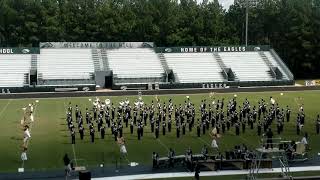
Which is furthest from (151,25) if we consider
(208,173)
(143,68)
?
(208,173)

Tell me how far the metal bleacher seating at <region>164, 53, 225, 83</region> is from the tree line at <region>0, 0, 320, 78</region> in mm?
7228

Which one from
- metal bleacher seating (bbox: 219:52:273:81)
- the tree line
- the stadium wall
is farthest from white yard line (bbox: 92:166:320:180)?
the tree line

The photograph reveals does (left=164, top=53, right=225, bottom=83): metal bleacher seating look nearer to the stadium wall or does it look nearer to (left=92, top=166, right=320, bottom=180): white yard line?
the stadium wall

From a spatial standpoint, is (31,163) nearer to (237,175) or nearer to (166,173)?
(166,173)

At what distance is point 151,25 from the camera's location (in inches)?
2395

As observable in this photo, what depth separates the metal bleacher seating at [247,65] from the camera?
49.5 m

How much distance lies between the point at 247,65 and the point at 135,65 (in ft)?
35.4

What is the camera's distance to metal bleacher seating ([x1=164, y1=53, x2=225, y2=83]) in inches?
1901

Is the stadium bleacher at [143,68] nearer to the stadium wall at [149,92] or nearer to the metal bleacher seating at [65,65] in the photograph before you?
the metal bleacher seating at [65,65]

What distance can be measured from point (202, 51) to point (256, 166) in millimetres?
38388

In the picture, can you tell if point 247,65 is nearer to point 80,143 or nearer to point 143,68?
point 143,68

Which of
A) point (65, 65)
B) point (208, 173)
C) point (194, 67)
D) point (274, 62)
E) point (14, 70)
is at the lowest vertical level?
point (208, 173)

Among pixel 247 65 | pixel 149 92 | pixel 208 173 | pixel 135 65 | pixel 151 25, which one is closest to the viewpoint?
pixel 208 173

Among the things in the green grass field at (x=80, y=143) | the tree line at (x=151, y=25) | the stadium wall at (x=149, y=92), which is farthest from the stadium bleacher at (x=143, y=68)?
the green grass field at (x=80, y=143)
